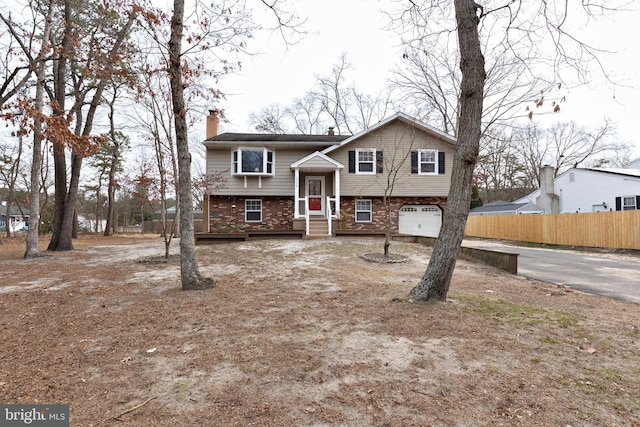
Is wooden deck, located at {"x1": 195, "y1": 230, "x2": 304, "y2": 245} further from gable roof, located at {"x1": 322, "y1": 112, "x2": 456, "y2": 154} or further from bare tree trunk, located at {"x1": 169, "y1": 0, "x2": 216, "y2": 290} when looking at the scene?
bare tree trunk, located at {"x1": 169, "y1": 0, "x2": 216, "y2": 290}

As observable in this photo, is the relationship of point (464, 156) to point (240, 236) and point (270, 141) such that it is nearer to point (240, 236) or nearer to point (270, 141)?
point (240, 236)

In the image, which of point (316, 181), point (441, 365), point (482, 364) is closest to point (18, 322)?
point (441, 365)

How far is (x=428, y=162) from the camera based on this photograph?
15.9m

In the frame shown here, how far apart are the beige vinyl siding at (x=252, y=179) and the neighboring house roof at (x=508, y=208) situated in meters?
20.3

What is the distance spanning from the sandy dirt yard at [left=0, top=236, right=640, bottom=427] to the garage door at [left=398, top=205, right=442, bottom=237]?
418 inches

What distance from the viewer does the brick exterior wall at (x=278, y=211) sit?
630 inches

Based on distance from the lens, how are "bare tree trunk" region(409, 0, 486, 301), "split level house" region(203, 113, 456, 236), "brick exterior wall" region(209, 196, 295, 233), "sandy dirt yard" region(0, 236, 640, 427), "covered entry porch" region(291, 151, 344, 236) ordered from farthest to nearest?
"brick exterior wall" region(209, 196, 295, 233)
"split level house" region(203, 113, 456, 236)
"covered entry porch" region(291, 151, 344, 236)
"bare tree trunk" region(409, 0, 486, 301)
"sandy dirt yard" region(0, 236, 640, 427)

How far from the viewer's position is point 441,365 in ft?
9.52

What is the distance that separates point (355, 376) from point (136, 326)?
2828mm

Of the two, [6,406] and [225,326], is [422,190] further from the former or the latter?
[6,406]

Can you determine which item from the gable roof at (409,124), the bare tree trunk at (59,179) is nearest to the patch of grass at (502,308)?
the gable roof at (409,124)

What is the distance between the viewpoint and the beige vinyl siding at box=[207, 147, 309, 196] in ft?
51.6

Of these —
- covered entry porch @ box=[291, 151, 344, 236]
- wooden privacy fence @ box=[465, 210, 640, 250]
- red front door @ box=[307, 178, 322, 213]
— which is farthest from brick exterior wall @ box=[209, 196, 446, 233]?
wooden privacy fence @ box=[465, 210, 640, 250]

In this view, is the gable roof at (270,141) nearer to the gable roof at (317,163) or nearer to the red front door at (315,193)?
the gable roof at (317,163)
